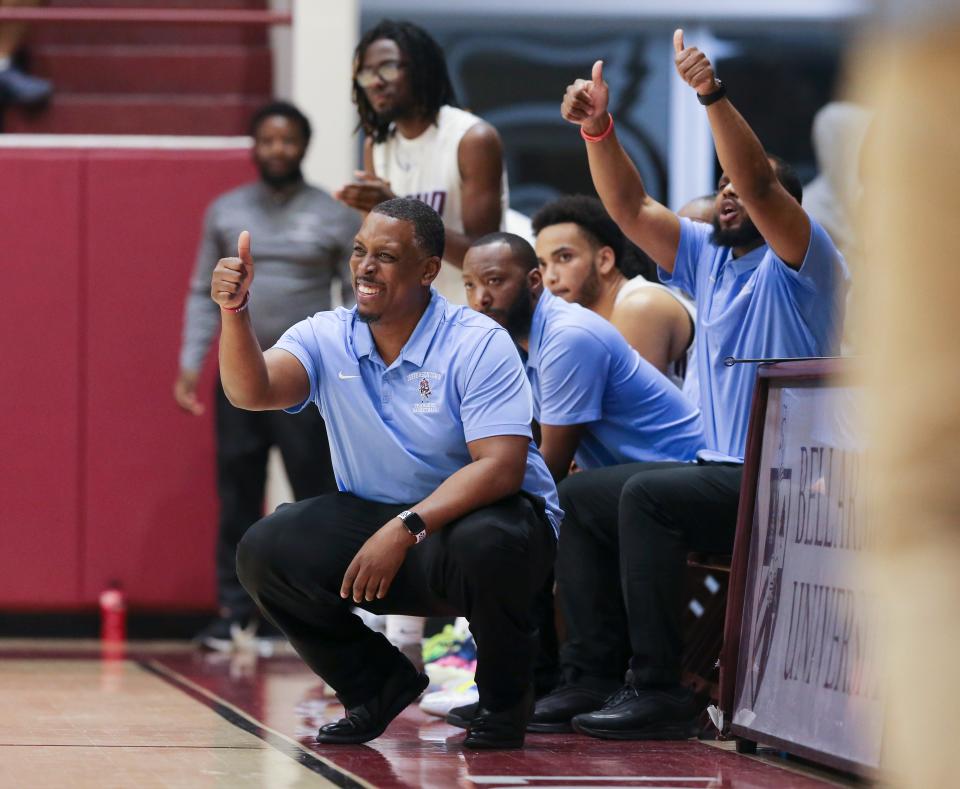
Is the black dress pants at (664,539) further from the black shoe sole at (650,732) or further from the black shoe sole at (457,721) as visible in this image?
the black shoe sole at (457,721)

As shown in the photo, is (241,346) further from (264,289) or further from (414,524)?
(264,289)

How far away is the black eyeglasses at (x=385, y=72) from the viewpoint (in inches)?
192

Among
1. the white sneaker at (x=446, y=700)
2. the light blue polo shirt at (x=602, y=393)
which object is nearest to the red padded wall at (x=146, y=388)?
the white sneaker at (x=446, y=700)

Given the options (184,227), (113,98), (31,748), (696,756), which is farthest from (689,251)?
(113,98)

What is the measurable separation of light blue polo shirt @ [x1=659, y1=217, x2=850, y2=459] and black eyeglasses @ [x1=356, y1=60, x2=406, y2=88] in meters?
1.27

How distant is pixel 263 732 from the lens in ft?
12.5

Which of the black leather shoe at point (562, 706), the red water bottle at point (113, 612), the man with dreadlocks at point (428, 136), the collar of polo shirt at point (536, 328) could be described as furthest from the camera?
the red water bottle at point (113, 612)

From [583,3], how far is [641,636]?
6.25 m

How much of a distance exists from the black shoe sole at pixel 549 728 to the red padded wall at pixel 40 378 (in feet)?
10.2

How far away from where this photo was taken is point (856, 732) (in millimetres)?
3070

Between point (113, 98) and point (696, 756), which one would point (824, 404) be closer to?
point (696, 756)

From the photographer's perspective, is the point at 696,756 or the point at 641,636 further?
the point at 641,636

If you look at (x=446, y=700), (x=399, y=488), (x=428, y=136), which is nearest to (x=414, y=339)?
(x=399, y=488)

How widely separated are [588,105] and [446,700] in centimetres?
164
